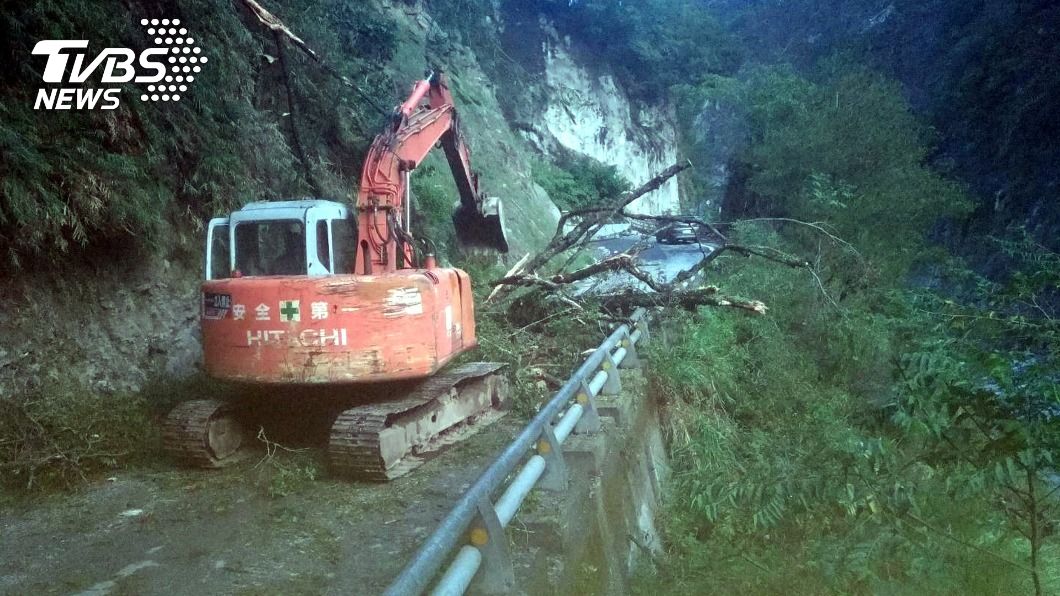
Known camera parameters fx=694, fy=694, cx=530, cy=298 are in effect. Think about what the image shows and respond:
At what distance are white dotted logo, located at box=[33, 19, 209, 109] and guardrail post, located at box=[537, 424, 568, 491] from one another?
5.17 metres

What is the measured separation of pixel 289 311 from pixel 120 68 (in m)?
3.27

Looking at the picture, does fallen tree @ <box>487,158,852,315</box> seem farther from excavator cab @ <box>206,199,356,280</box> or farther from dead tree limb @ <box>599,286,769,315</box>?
excavator cab @ <box>206,199,356,280</box>

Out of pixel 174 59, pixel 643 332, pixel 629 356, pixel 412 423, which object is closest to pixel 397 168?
pixel 412 423

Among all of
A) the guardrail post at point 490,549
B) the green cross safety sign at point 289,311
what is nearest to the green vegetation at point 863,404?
the guardrail post at point 490,549

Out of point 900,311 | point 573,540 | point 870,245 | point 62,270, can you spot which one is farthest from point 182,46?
point 870,245

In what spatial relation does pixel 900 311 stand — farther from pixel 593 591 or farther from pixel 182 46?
pixel 182 46

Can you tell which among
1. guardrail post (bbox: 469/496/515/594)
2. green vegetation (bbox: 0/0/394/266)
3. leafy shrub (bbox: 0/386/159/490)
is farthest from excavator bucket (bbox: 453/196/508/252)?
guardrail post (bbox: 469/496/515/594)

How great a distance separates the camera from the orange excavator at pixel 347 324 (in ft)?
16.7

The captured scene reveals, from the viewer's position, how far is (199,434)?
17.5 feet

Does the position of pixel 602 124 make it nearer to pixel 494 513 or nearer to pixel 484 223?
→ pixel 484 223

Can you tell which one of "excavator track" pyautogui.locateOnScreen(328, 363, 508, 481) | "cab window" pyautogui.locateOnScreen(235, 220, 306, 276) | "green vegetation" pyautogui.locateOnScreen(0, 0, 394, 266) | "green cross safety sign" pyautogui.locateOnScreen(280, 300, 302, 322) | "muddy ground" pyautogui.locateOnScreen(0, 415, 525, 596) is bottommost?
"muddy ground" pyautogui.locateOnScreen(0, 415, 525, 596)

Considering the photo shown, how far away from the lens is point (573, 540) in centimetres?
374

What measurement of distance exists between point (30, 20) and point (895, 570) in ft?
23.6

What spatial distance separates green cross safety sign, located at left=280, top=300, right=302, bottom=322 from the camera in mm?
5090
